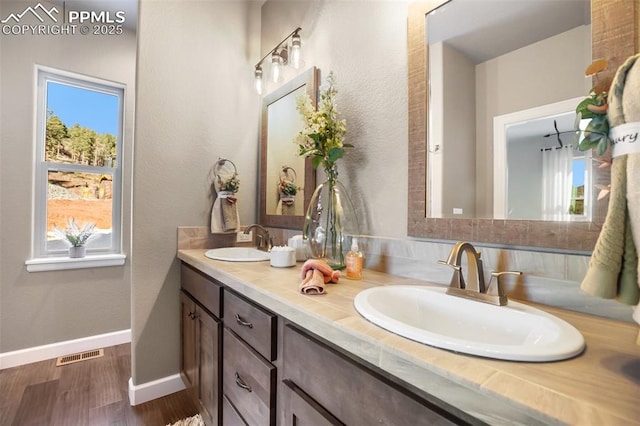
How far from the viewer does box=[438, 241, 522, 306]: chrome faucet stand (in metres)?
0.77

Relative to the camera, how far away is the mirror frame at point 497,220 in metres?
0.72

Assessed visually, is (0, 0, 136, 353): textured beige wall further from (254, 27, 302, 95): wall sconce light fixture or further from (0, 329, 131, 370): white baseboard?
(254, 27, 302, 95): wall sconce light fixture

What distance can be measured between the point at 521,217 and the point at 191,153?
1.77 meters

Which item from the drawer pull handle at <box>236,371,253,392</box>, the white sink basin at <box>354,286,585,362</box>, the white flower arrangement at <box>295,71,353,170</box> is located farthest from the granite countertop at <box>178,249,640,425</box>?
the white flower arrangement at <box>295,71,353,170</box>

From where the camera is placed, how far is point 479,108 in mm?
978

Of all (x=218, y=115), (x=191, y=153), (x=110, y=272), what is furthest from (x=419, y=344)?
(x=110, y=272)

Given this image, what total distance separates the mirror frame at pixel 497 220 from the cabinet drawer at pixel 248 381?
711mm

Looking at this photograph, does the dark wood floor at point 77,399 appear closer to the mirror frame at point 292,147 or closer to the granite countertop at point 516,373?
the mirror frame at point 292,147

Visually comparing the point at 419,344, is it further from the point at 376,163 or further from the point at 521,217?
the point at 376,163


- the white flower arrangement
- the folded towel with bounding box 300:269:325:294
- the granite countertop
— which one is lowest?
the granite countertop

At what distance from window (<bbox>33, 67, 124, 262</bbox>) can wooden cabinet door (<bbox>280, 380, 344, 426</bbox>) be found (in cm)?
248

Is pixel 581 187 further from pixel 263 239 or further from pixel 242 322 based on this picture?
pixel 263 239

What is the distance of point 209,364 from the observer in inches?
54.2

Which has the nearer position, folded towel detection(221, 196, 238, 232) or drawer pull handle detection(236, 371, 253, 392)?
drawer pull handle detection(236, 371, 253, 392)
